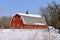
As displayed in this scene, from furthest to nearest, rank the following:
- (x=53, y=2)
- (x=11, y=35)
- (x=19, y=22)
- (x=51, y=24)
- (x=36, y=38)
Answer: (x=19, y=22) → (x=53, y=2) → (x=51, y=24) → (x=11, y=35) → (x=36, y=38)

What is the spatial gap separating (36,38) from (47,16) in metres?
28.4

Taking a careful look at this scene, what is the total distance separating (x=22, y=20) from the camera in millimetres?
33844

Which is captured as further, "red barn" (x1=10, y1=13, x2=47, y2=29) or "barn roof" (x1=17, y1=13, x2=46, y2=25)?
"barn roof" (x1=17, y1=13, x2=46, y2=25)

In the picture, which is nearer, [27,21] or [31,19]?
[27,21]

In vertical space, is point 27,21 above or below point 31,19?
below

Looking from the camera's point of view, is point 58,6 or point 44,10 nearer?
point 58,6

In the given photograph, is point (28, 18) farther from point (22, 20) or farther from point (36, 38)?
point (36, 38)

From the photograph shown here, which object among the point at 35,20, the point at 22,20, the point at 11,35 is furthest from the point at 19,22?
the point at 11,35

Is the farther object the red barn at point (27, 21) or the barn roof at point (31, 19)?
the barn roof at point (31, 19)

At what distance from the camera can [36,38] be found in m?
3.84

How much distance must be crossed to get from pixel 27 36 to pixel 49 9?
28.7 m

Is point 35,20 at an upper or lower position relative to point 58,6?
lower

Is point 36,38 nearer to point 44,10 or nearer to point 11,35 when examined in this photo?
point 11,35

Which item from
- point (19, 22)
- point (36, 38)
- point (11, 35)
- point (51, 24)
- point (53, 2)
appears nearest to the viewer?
point (36, 38)
